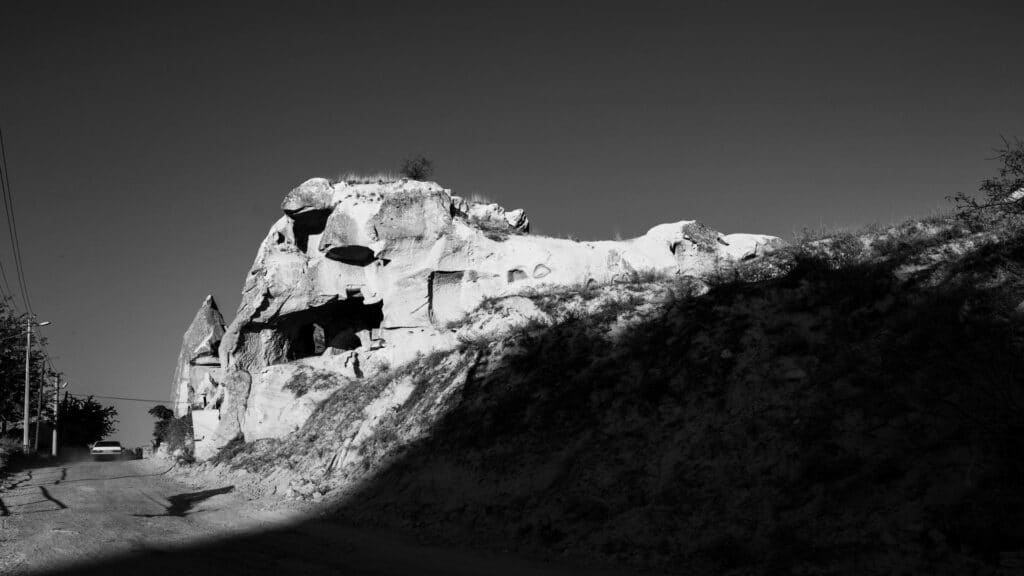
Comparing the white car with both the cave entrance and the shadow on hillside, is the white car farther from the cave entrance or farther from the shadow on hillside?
the shadow on hillside

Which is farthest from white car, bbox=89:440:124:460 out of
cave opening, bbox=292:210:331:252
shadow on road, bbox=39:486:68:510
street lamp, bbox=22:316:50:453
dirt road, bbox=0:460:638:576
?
dirt road, bbox=0:460:638:576

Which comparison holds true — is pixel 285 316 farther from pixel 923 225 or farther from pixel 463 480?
pixel 923 225

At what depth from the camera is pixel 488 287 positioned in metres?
25.2

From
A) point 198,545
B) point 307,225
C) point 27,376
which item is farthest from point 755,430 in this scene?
point 27,376

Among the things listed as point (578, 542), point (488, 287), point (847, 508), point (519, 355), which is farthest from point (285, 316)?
point (847, 508)

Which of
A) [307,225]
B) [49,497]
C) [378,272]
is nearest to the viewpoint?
[49,497]

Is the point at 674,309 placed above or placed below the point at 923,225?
below

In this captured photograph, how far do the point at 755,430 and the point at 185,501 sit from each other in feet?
45.7

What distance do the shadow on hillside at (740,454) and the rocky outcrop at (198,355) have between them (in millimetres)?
31850

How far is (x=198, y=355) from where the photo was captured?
4262cm

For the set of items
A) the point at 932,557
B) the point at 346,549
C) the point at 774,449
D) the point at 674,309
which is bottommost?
the point at 346,549

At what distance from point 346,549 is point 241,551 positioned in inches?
58.3

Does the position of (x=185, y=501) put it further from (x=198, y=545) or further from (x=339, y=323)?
(x=339, y=323)

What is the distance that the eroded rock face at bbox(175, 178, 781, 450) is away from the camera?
24.5 meters
